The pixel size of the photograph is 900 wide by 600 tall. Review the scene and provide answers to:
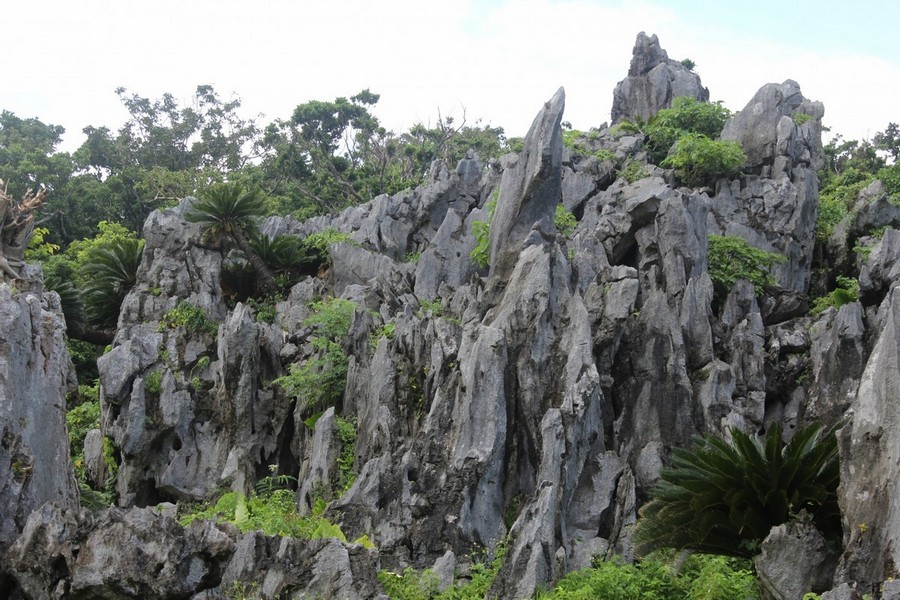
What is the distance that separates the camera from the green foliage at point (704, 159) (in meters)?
27.9

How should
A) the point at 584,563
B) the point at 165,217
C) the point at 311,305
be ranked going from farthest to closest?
the point at 165,217
the point at 311,305
the point at 584,563

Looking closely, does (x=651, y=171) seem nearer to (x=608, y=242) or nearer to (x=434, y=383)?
(x=608, y=242)

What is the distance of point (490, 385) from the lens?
17203 mm

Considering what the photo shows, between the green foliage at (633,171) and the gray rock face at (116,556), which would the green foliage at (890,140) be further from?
the gray rock face at (116,556)

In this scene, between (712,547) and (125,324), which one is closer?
(712,547)

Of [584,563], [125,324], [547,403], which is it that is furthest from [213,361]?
[584,563]

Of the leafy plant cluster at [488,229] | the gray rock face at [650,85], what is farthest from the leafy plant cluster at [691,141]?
the leafy plant cluster at [488,229]

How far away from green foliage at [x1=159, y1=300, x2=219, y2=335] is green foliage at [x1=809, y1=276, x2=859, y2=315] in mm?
16155

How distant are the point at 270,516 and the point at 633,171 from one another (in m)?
17.1

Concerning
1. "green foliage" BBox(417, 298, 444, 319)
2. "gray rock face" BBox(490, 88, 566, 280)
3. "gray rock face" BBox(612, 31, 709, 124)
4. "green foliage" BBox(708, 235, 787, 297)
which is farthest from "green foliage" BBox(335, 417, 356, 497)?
"gray rock face" BBox(612, 31, 709, 124)

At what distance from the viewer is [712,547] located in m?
13.0

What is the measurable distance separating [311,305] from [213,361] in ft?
10.5

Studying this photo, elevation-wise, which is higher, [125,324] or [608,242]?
[608,242]

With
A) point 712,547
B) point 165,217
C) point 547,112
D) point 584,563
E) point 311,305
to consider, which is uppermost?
point 547,112
